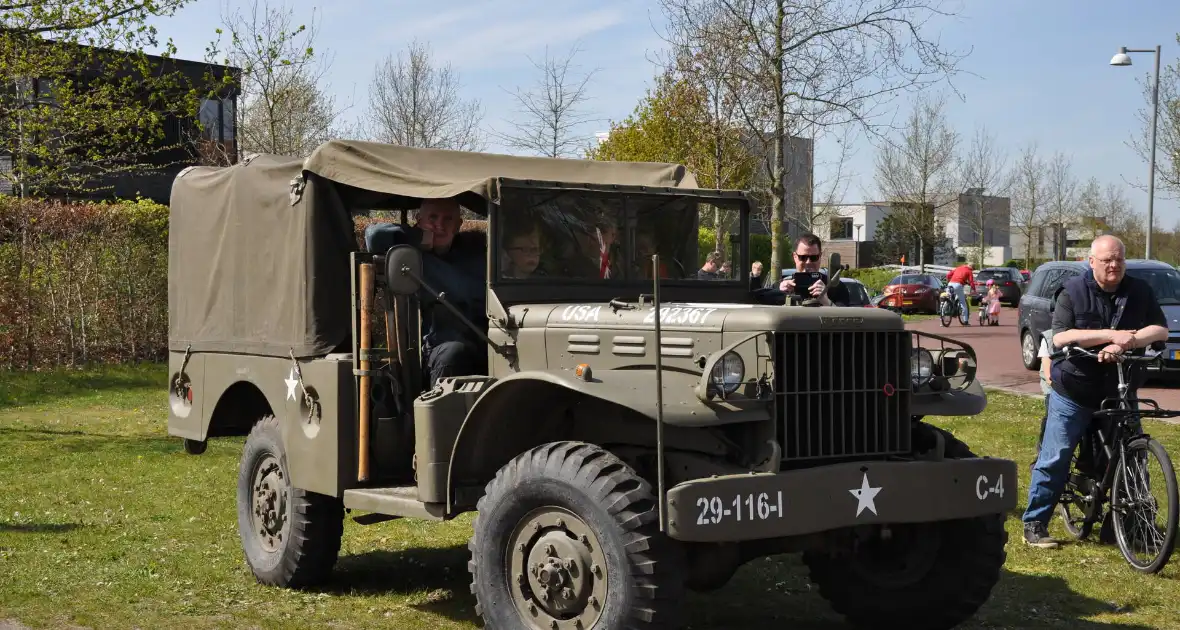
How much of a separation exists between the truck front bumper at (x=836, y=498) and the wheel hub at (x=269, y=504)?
3.10 metres

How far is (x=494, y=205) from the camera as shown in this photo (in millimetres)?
6562

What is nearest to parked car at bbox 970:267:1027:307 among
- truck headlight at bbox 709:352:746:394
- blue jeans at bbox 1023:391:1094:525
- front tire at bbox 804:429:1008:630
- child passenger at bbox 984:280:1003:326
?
child passenger at bbox 984:280:1003:326

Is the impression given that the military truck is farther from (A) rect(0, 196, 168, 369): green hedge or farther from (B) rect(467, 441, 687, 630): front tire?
(A) rect(0, 196, 168, 369): green hedge

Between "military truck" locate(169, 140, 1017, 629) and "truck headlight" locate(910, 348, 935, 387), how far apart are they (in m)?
0.01

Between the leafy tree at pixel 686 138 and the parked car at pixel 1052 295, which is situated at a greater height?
the leafy tree at pixel 686 138

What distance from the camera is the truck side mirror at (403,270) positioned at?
6348 mm

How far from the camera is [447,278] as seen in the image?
22.7 feet

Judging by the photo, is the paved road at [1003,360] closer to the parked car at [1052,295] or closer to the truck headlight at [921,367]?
the parked car at [1052,295]

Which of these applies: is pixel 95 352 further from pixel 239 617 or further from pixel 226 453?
pixel 239 617

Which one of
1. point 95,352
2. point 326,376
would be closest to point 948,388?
point 326,376

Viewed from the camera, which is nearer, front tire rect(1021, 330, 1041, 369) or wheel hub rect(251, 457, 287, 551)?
wheel hub rect(251, 457, 287, 551)

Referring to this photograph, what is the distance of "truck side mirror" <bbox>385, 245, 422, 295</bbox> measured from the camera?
20.8 feet

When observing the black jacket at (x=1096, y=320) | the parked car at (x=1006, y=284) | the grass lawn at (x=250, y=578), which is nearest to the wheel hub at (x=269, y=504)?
the grass lawn at (x=250, y=578)

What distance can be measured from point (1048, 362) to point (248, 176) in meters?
4.77
